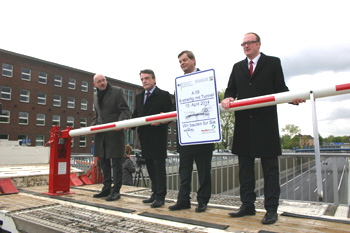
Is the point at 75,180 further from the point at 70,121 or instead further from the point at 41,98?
the point at 70,121

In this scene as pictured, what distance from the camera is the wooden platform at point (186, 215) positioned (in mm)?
2631

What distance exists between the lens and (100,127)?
14.5ft

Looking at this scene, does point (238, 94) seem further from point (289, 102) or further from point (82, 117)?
point (82, 117)

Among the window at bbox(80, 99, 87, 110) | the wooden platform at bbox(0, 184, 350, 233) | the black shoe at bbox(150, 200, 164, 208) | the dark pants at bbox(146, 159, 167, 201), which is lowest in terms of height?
the wooden platform at bbox(0, 184, 350, 233)

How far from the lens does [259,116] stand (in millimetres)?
3084

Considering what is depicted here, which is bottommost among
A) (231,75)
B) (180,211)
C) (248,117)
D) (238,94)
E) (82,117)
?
(180,211)

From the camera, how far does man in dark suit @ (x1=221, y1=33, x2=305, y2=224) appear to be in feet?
9.81

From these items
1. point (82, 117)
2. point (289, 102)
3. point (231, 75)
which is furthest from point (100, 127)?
point (82, 117)

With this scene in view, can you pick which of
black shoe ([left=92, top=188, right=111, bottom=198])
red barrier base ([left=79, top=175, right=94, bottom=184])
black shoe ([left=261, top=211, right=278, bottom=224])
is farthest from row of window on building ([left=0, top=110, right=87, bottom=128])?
black shoe ([left=261, top=211, right=278, bottom=224])

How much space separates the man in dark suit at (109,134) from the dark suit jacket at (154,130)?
51cm

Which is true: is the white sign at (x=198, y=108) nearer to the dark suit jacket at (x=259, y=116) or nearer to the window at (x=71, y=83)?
the dark suit jacket at (x=259, y=116)

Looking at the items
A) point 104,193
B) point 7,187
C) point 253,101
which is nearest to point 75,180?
point 7,187

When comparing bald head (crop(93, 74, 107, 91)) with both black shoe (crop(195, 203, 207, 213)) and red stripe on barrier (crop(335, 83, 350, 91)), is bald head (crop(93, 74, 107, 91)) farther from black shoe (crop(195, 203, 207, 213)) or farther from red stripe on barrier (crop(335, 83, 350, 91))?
red stripe on barrier (crop(335, 83, 350, 91))

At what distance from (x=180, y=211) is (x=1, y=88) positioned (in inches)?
1455
